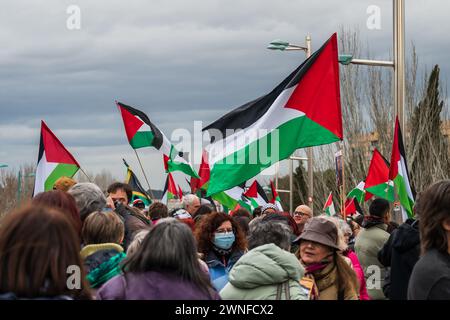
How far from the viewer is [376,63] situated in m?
14.1

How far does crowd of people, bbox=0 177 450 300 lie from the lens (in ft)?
12.0

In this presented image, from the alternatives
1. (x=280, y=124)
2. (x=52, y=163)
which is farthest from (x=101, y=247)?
(x=52, y=163)

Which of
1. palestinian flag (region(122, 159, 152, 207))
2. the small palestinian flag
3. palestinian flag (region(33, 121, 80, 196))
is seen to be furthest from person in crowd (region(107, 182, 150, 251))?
palestinian flag (region(122, 159, 152, 207))

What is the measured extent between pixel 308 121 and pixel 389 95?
31.7 metres

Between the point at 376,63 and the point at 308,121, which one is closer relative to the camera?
the point at 308,121

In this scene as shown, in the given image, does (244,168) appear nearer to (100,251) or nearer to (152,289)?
(100,251)

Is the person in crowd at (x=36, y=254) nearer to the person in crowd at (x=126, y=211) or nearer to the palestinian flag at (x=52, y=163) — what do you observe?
the person in crowd at (x=126, y=211)

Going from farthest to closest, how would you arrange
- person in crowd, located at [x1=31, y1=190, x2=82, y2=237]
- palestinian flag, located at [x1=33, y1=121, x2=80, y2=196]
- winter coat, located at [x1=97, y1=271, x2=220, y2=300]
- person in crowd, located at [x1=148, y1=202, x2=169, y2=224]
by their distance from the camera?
palestinian flag, located at [x1=33, y1=121, x2=80, y2=196]
person in crowd, located at [x1=148, y1=202, x2=169, y2=224]
person in crowd, located at [x1=31, y1=190, x2=82, y2=237]
winter coat, located at [x1=97, y1=271, x2=220, y2=300]

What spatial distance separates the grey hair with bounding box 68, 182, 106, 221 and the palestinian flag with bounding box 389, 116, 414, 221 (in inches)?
204

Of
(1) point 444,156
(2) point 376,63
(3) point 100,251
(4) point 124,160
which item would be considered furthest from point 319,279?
(1) point 444,156

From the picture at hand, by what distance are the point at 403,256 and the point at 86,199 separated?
284 centimetres

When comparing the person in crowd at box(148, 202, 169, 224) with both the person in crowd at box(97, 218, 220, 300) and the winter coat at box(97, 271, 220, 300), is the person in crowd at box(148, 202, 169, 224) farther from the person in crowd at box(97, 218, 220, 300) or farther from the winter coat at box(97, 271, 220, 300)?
the winter coat at box(97, 271, 220, 300)

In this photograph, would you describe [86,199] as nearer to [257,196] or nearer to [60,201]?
[60,201]
